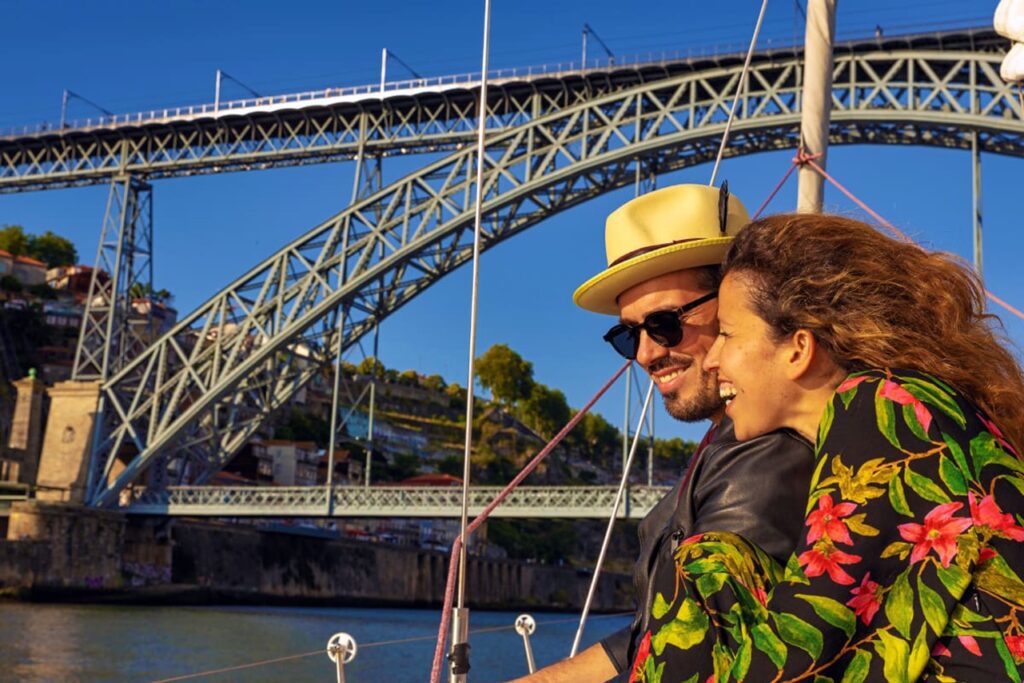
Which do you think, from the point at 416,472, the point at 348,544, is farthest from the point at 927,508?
the point at 416,472

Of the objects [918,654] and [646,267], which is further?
[646,267]

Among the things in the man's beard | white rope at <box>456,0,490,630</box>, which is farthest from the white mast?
the man's beard

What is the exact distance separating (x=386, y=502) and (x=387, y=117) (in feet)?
18.8

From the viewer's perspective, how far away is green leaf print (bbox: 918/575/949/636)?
0.80m

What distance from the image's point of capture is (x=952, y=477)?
83 cm

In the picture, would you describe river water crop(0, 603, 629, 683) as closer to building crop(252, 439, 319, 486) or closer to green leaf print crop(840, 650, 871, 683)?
green leaf print crop(840, 650, 871, 683)

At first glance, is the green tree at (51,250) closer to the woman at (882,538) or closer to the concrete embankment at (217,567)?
the concrete embankment at (217,567)

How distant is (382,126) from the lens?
2002 cm

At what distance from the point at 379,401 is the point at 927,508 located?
5529 cm

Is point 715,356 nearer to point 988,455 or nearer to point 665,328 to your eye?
point 988,455

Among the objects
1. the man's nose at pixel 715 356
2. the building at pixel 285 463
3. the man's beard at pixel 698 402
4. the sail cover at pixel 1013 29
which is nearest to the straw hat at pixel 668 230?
the man's beard at pixel 698 402

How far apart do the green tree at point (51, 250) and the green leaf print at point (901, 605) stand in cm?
4937

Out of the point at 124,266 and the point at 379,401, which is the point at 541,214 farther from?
the point at 379,401

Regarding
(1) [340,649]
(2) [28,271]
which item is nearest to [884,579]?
(1) [340,649]
